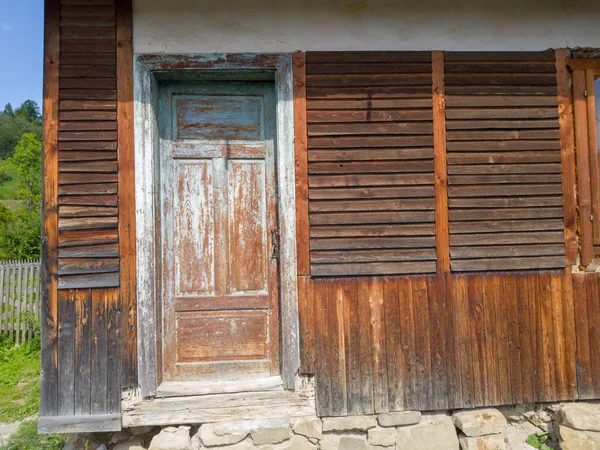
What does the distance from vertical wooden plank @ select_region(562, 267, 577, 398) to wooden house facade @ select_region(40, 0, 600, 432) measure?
15mm

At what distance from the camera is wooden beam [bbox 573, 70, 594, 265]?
9.45 feet

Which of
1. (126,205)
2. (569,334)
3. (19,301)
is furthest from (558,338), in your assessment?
(19,301)

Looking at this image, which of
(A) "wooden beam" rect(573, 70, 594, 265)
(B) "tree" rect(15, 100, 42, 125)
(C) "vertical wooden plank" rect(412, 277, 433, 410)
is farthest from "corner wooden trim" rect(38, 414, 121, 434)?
(B) "tree" rect(15, 100, 42, 125)

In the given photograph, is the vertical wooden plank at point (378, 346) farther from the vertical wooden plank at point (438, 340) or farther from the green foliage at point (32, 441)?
the green foliage at point (32, 441)

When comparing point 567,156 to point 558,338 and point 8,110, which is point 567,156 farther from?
point 8,110

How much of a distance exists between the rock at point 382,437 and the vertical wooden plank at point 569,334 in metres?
1.33

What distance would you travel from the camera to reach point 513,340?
283 centimetres

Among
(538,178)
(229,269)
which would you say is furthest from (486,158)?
(229,269)

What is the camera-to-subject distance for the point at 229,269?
2928 millimetres

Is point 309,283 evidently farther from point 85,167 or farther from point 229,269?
point 85,167

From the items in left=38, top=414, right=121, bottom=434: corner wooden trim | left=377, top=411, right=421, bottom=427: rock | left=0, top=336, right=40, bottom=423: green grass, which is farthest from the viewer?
left=0, top=336, right=40, bottom=423: green grass

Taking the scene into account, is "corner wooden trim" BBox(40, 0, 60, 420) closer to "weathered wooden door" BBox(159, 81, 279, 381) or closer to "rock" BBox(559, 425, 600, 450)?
"weathered wooden door" BBox(159, 81, 279, 381)

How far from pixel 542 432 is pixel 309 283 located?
2.05 metres

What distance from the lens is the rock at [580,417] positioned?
2.75m
